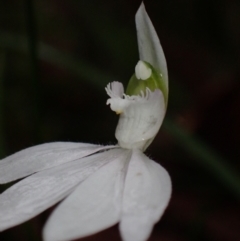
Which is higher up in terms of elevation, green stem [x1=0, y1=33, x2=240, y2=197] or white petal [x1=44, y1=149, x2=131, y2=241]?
white petal [x1=44, y1=149, x2=131, y2=241]

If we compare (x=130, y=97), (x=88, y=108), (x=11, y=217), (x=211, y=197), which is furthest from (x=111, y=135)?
(x=11, y=217)

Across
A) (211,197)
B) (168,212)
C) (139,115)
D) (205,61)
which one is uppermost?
(139,115)

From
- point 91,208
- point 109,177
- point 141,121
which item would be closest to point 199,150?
point 141,121

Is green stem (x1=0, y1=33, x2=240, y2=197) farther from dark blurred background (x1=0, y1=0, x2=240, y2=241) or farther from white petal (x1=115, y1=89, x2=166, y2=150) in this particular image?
white petal (x1=115, y1=89, x2=166, y2=150)

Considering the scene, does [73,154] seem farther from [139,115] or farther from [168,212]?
[168,212]

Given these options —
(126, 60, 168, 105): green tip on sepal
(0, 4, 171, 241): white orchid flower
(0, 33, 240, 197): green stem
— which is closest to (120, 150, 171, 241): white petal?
(0, 4, 171, 241): white orchid flower

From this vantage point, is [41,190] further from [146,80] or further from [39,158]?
[146,80]

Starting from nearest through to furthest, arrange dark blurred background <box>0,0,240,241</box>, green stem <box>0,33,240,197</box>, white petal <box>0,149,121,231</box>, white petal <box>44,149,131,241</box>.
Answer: white petal <box>44,149,131,241</box> < white petal <box>0,149,121,231</box> < green stem <box>0,33,240,197</box> < dark blurred background <box>0,0,240,241</box>
